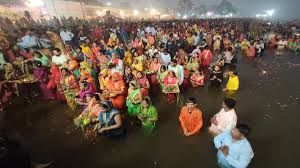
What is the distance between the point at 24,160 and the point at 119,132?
1.88m

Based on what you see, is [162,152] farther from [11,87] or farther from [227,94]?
[11,87]

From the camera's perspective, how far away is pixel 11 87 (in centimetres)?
675

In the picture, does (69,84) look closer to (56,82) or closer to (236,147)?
(56,82)

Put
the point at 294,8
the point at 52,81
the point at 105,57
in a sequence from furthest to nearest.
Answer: the point at 294,8
the point at 105,57
the point at 52,81

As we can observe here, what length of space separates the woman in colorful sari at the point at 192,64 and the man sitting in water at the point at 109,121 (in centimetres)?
428

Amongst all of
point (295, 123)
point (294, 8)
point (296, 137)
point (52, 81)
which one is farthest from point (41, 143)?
point (294, 8)

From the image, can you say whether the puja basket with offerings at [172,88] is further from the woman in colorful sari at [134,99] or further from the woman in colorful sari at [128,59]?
the woman in colorful sari at [128,59]

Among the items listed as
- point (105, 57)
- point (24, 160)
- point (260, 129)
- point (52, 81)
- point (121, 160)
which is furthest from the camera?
point (105, 57)

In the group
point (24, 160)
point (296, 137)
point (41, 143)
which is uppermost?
point (24, 160)

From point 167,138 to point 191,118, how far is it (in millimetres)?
710

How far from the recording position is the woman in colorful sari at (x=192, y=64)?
776cm

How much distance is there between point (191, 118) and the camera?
4289 millimetres

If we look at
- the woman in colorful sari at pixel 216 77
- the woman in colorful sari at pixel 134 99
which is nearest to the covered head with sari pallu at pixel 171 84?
the woman in colorful sari at pixel 134 99

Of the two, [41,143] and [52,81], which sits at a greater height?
[52,81]
